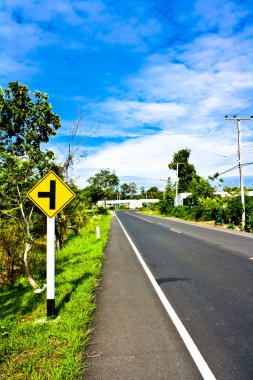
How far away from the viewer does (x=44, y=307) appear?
5.92 meters

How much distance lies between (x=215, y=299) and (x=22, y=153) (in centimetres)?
563

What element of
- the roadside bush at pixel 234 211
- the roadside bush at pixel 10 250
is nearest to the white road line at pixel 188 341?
→ the roadside bush at pixel 10 250

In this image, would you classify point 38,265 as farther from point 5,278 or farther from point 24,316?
point 24,316

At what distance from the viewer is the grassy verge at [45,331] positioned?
359 centimetres

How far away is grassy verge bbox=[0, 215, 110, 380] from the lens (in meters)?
3.59

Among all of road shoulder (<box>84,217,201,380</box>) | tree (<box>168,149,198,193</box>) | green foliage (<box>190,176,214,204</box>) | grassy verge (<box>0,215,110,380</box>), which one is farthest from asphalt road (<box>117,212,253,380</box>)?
tree (<box>168,149,198,193</box>)

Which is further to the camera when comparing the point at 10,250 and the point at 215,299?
the point at 10,250

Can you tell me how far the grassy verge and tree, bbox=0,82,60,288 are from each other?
1.03 meters

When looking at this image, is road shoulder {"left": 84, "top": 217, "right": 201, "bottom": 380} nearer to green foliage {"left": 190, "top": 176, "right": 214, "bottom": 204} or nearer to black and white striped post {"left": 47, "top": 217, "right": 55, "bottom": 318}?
black and white striped post {"left": 47, "top": 217, "right": 55, "bottom": 318}

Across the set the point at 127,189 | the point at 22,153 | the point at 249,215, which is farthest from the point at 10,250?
the point at 127,189

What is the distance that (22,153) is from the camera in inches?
285

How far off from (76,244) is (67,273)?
644cm

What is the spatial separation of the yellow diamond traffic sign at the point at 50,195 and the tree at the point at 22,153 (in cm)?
161

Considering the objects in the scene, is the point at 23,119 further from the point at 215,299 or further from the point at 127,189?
the point at 127,189
